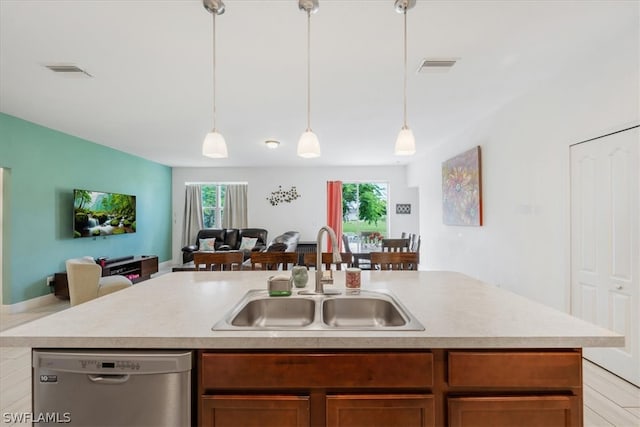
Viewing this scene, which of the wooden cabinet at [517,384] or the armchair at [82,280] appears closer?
the wooden cabinet at [517,384]

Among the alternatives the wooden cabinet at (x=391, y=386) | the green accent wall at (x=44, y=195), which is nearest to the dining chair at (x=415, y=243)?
the wooden cabinet at (x=391, y=386)

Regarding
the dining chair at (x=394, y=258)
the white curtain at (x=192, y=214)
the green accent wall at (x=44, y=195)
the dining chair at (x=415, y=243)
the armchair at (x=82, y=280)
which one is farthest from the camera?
the white curtain at (x=192, y=214)

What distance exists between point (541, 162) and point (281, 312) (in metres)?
3.06

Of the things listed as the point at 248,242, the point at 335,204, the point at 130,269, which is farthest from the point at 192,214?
the point at 335,204

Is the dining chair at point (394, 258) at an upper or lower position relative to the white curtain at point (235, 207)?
lower

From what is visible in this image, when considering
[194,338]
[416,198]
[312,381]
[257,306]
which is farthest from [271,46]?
[416,198]

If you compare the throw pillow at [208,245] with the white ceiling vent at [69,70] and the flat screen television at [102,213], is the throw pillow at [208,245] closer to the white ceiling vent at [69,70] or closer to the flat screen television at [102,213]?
the flat screen television at [102,213]

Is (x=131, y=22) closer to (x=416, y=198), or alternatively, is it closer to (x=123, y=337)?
(x=123, y=337)

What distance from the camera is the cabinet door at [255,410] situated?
1038 mm

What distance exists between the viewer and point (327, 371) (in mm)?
1040

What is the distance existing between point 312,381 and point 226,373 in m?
0.30

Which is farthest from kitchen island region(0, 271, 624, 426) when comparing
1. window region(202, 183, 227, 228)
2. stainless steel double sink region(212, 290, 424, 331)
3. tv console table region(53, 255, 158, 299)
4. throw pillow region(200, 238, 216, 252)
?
window region(202, 183, 227, 228)

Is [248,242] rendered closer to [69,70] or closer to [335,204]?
[335,204]

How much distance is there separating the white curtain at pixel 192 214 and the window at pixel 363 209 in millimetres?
3851
